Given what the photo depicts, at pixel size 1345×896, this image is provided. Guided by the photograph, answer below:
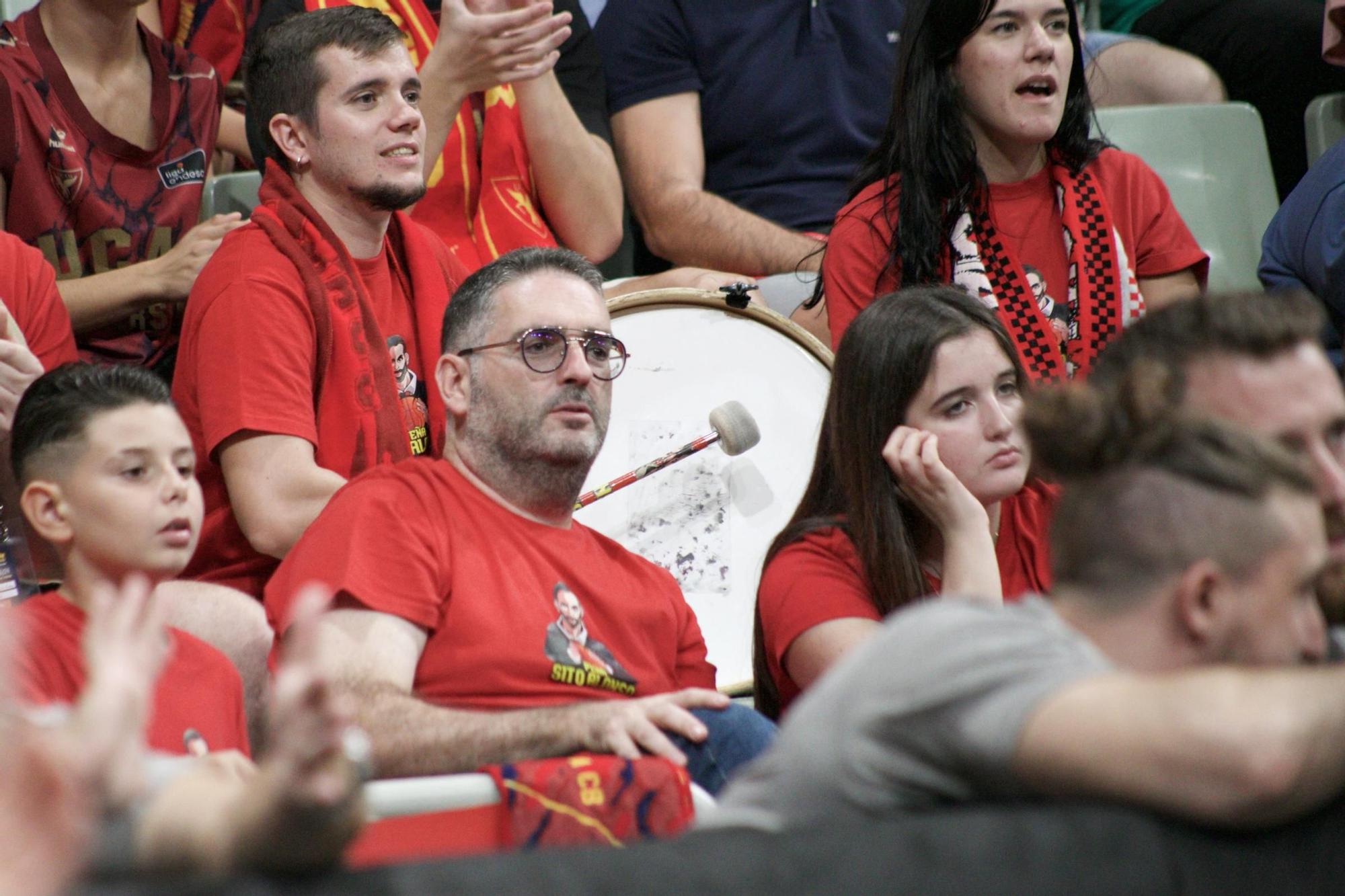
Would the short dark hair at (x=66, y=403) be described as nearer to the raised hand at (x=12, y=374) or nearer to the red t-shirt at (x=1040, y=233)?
the raised hand at (x=12, y=374)

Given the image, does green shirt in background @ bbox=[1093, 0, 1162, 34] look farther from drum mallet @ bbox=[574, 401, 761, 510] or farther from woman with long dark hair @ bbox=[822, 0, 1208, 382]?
drum mallet @ bbox=[574, 401, 761, 510]

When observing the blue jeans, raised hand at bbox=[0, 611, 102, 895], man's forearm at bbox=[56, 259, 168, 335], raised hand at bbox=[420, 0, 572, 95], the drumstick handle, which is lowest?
the blue jeans

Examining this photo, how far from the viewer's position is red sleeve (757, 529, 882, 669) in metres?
2.05

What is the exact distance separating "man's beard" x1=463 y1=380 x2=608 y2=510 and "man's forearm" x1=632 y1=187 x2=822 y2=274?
1.16 meters

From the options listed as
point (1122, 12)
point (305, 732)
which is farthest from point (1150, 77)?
point (305, 732)

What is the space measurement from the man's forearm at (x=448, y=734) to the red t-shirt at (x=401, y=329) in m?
0.78

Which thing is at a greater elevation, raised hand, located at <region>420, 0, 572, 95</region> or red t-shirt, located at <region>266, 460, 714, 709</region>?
raised hand, located at <region>420, 0, 572, 95</region>

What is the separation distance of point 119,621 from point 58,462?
3.10ft

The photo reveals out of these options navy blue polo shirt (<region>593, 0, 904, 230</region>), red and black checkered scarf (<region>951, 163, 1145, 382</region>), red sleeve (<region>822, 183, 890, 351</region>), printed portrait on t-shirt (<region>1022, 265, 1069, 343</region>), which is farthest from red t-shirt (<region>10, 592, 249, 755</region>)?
navy blue polo shirt (<region>593, 0, 904, 230</region>)

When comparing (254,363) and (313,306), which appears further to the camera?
(313,306)

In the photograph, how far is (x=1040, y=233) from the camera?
281 centimetres

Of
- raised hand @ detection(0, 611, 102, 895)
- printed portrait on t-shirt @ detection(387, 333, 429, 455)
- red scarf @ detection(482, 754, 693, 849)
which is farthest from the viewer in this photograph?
printed portrait on t-shirt @ detection(387, 333, 429, 455)

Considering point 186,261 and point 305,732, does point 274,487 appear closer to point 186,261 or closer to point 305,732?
point 186,261

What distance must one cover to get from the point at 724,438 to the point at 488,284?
603mm
